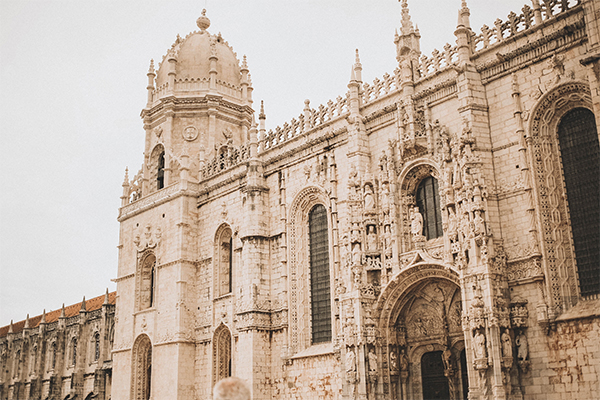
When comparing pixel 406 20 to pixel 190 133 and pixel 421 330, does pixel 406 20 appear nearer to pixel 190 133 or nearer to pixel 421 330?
pixel 421 330

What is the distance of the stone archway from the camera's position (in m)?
19.9

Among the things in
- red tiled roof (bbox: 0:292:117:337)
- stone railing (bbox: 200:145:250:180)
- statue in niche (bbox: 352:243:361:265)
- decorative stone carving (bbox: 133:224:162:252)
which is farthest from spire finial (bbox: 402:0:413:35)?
red tiled roof (bbox: 0:292:117:337)

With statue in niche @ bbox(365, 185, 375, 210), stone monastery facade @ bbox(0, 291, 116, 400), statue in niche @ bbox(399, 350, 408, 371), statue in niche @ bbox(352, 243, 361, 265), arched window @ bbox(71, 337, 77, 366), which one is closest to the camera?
statue in niche @ bbox(399, 350, 408, 371)

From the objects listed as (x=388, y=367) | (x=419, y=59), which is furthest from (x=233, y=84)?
(x=388, y=367)

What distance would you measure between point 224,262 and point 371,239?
9.29m

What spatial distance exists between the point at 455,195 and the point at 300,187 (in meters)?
7.88

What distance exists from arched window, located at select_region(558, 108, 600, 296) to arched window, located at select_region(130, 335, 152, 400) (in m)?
20.2

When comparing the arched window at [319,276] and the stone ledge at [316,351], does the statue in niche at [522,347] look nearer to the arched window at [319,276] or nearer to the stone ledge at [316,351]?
the stone ledge at [316,351]

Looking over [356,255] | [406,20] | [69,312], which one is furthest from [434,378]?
[69,312]

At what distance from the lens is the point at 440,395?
20297 mm

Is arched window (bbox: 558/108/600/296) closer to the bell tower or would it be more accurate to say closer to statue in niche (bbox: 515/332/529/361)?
statue in niche (bbox: 515/332/529/361)

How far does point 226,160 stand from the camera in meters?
30.0

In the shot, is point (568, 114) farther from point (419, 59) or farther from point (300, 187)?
point (300, 187)

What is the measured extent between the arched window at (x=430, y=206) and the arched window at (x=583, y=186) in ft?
13.7
